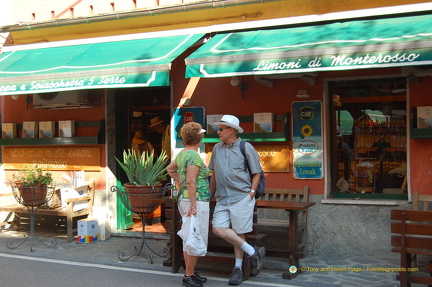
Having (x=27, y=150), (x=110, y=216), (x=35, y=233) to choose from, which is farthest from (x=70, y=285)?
(x=27, y=150)

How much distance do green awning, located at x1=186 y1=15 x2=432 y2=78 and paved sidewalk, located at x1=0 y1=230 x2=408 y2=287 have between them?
254 cm

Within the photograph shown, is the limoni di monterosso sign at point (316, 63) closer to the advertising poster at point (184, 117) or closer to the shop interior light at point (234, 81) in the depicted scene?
the shop interior light at point (234, 81)

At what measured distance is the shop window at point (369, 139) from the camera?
752 centimetres

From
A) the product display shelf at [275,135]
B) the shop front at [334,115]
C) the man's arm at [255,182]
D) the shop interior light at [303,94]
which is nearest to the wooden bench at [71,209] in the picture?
the shop front at [334,115]

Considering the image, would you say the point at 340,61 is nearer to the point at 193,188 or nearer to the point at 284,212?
the point at 193,188

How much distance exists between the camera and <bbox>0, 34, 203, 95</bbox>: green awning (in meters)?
7.46

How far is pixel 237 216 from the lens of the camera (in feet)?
19.9

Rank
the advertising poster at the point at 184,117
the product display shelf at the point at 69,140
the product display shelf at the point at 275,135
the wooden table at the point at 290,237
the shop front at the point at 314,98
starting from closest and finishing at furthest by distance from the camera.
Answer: the wooden table at the point at 290,237
the shop front at the point at 314,98
the product display shelf at the point at 275,135
the advertising poster at the point at 184,117
the product display shelf at the point at 69,140

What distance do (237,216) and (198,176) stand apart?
0.65 meters

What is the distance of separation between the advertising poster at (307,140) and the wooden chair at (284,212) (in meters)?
0.26

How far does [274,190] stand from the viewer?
7.93 metres

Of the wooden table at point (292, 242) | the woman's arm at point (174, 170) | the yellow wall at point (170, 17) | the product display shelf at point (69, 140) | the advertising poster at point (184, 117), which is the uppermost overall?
the yellow wall at point (170, 17)

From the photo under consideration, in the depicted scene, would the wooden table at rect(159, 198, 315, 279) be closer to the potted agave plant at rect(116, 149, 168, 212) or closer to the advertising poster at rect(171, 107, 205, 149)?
the potted agave plant at rect(116, 149, 168, 212)

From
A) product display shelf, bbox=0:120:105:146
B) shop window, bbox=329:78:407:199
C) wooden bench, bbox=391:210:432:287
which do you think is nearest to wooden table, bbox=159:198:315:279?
wooden bench, bbox=391:210:432:287
